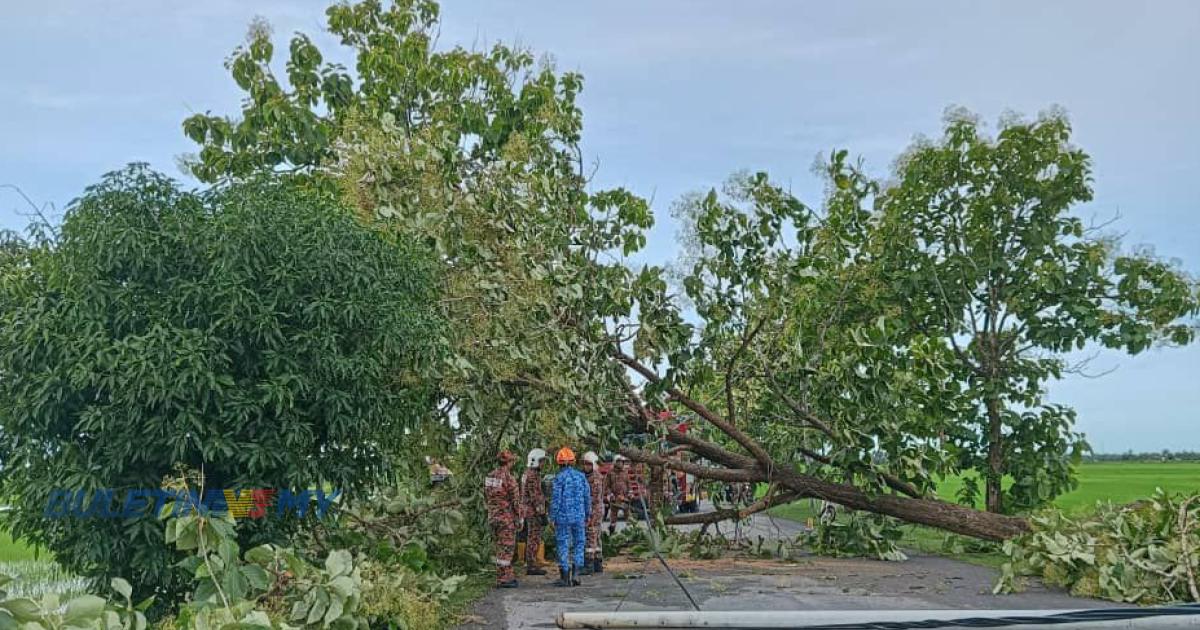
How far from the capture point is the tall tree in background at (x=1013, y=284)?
15.8m

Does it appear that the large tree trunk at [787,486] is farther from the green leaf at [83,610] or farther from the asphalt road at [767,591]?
the green leaf at [83,610]

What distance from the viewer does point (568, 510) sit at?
38.9ft

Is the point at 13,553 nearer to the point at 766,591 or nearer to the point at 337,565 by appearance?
the point at 337,565

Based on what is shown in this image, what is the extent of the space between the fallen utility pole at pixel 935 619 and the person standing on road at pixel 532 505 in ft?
14.0

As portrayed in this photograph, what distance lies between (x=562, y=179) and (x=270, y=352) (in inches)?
260

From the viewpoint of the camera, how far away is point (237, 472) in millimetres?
8227

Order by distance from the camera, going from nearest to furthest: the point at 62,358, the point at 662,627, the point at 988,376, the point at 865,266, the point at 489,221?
1. the point at 62,358
2. the point at 662,627
3. the point at 489,221
4. the point at 865,266
5. the point at 988,376

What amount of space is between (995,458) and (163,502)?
479 inches

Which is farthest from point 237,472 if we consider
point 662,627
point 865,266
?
point 865,266

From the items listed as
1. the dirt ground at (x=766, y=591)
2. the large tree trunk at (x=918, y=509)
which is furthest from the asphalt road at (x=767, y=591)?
the large tree trunk at (x=918, y=509)

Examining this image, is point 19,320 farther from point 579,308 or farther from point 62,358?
point 579,308

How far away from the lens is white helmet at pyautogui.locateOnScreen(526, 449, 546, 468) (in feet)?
40.8

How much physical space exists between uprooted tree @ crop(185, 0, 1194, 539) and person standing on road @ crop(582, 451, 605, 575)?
658 mm

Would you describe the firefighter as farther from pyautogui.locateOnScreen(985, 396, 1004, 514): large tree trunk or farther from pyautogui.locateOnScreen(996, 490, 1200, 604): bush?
pyautogui.locateOnScreen(985, 396, 1004, 514): large tree trunk
